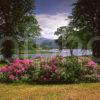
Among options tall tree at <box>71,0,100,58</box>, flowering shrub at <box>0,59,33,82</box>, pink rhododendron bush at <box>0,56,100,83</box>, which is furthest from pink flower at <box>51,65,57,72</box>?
tall tree at <box>71,0,100,58</box>

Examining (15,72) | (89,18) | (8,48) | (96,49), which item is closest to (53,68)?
(15,72)

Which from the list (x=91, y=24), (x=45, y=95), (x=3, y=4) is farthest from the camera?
(x=91, y=24)

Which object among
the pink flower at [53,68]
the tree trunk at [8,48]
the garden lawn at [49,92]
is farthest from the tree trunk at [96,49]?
the garden lawn at [49,92]

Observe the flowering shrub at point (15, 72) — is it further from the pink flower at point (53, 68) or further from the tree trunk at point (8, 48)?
the tree trunk at point (8, 48)

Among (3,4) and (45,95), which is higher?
(3,4)

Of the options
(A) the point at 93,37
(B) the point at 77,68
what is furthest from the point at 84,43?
(B) the point at 77,68

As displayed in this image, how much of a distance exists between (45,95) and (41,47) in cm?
2451

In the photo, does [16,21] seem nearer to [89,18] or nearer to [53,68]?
[89,18]

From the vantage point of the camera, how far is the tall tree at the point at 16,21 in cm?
3716

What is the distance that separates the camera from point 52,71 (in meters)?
16.2

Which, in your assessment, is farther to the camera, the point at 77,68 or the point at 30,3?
the point at 30,3

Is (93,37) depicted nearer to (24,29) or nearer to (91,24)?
(91,24)

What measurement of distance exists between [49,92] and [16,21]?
25.1 metres

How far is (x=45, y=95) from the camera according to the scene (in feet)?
40.7
